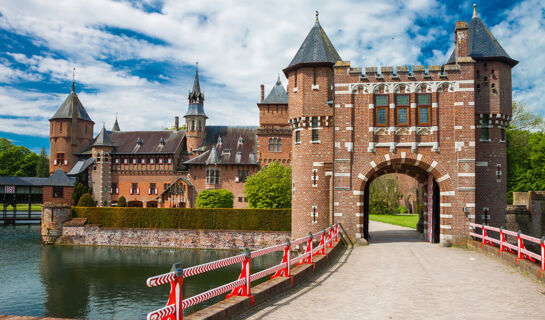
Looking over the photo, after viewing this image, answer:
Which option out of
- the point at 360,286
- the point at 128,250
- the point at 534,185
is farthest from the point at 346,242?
the point at 534,185

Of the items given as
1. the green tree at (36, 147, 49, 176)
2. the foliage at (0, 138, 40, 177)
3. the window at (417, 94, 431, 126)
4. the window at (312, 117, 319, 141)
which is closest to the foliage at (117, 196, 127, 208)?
the window at (312, 117, 319, 141)

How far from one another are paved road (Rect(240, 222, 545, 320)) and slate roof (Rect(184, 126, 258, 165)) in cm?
3803

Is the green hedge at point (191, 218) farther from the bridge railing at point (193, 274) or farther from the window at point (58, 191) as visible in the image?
the bridge railing at point (193, 274)

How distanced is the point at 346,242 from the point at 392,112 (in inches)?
284

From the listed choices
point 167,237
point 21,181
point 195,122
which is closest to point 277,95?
point 195,122

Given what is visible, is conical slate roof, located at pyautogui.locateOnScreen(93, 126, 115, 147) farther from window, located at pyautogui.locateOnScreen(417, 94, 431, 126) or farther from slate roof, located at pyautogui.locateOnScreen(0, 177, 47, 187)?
window, located at pyautogui.locateOnScreen(417, 94, 431, 126)

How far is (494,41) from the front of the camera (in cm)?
Result: 2547

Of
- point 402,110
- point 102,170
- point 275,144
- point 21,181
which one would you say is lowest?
point 21,181

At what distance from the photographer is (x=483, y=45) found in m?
25.2

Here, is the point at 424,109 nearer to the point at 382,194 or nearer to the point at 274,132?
the point at 274,132

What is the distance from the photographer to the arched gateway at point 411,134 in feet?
72.5

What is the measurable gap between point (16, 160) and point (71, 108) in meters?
33.9

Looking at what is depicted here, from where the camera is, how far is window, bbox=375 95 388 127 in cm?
2288

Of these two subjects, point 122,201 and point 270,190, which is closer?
point 270,190
